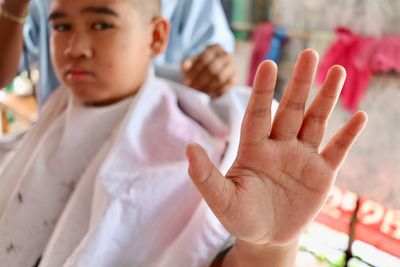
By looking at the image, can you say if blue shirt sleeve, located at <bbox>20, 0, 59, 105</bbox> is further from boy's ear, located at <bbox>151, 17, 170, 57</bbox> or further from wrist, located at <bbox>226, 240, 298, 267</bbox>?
wrist, located at <bbox>226, 240, 298, 267</bbox>

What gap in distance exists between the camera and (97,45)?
0.74 metres


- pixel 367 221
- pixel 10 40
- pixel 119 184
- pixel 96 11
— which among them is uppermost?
pixel 96 11

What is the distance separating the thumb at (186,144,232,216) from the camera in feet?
1.42

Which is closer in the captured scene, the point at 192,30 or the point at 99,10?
the point at 99,10

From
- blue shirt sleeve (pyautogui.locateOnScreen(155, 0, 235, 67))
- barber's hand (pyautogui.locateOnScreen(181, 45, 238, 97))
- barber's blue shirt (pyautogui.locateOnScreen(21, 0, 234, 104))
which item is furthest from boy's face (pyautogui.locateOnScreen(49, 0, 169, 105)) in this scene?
blue shirt sleeve (pyautogui.locateOnScreen(155, 0, 235, 67))

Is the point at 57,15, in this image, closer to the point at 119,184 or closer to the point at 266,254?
the point at 119,184

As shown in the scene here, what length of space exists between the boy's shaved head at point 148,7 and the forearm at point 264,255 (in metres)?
0.49

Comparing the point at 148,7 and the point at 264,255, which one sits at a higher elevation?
the point at 148,7

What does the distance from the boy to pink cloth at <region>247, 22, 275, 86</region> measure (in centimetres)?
105

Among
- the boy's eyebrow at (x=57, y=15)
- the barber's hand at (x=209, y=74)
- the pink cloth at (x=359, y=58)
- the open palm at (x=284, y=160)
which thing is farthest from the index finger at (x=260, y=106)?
the pink cloth at (x=359, y=58)

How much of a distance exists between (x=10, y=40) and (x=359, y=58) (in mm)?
1144

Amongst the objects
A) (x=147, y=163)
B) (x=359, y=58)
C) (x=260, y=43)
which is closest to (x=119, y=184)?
(x=147, y=163)

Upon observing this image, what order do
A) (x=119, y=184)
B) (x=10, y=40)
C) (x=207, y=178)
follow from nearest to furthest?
(x=207, y=178) < (x=119, y=184) < (x=10, y=40)

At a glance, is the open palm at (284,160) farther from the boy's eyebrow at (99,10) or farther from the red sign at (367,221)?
the red sign at (367,221)
